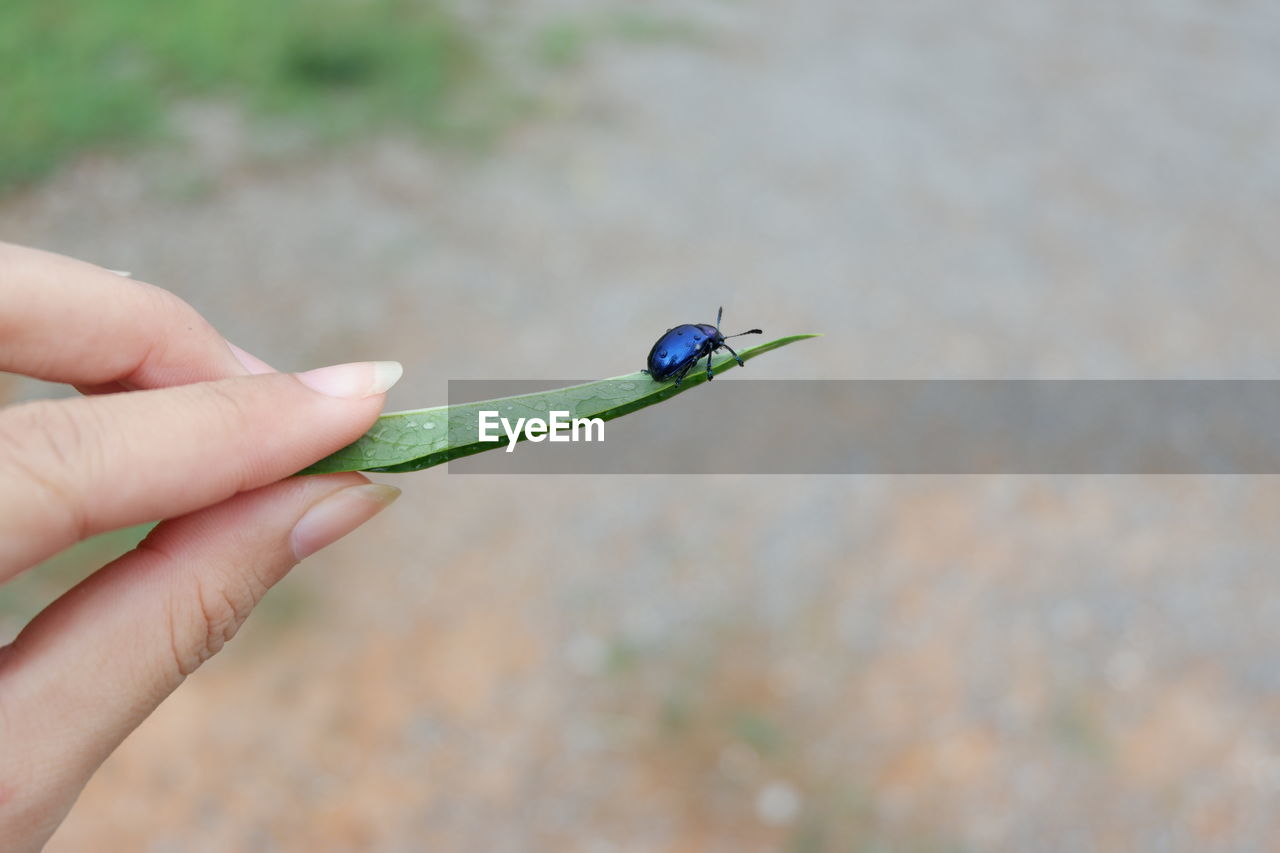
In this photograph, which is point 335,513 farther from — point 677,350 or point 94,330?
point 677,350

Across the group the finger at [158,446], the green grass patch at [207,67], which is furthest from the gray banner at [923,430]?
the finger at [158,446]

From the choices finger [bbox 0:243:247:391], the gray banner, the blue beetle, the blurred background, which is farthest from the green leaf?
the gray banner

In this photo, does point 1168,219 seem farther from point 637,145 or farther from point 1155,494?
point 637,145

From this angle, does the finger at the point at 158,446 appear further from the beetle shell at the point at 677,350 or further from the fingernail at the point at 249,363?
the beetle shell at the point at 677,350

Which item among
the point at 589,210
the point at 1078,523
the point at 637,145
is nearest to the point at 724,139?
the point at 637,145

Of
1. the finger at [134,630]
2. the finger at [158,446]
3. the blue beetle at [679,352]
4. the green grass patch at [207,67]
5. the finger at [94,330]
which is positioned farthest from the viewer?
the green grass patch at [207,67]

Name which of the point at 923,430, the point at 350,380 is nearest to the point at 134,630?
the point at 350,380

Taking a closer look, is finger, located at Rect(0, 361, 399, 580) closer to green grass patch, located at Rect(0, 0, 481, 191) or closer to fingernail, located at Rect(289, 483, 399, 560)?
fingernail, located at Rect(289, 483, 399, 560)
